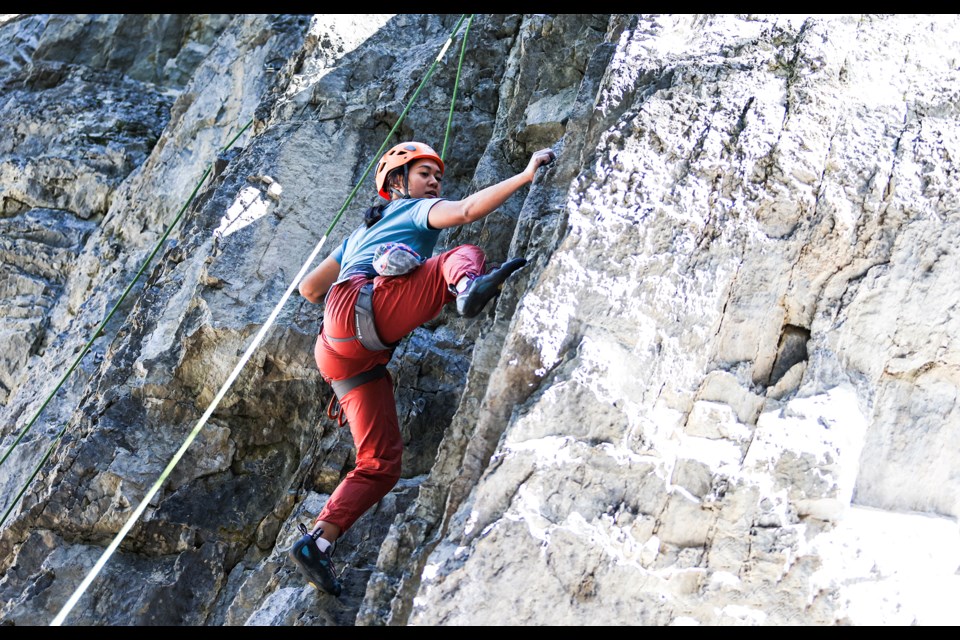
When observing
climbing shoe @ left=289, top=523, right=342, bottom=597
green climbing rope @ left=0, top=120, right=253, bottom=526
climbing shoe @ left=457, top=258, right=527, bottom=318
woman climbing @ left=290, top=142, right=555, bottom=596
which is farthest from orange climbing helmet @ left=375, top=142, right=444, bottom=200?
climbing shoe @ left=289, top=523, right=342, bottom=597

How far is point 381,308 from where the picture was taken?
480 centimetres

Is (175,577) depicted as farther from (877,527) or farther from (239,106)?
(239,106)

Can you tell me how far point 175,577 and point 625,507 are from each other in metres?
2.51

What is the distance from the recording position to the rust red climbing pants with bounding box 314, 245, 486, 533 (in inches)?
185

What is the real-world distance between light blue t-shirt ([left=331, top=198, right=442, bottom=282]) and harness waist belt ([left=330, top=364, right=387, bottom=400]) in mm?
451

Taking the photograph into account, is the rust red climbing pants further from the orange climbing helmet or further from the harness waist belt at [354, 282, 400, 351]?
the orange climbing helmet

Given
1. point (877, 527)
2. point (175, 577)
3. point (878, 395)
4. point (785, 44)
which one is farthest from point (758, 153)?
point (175, 577)

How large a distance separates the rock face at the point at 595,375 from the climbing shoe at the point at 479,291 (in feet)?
0.61

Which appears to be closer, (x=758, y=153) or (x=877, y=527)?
(x=877, y=527)

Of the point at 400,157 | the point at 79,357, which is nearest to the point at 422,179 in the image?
the point at 400,157

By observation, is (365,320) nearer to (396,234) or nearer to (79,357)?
(396,234)

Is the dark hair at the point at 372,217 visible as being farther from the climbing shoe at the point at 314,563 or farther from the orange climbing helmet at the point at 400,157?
the climbing shoe at the point at 314,563

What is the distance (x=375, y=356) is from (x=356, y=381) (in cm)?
15

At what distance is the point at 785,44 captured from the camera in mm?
4840
